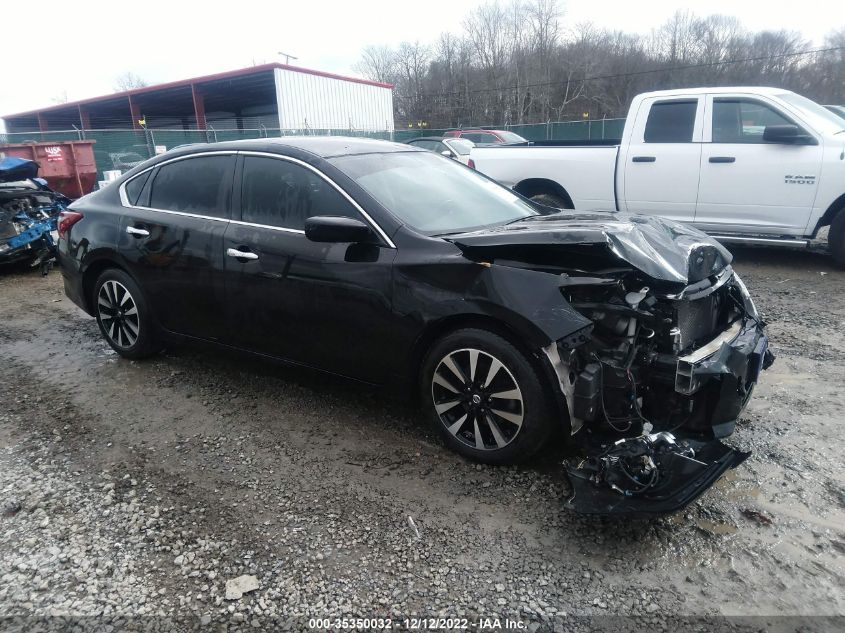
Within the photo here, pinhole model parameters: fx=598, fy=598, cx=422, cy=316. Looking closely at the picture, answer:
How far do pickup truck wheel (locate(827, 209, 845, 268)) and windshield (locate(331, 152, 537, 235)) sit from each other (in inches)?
179

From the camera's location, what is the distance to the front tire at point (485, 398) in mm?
2859

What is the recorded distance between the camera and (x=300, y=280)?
350 centimetres

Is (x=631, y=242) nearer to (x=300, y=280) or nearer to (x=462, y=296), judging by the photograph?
(x=462, y=296)

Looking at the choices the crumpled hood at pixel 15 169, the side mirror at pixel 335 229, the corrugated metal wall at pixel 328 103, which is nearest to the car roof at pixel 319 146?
the side mirror at pixel 335 229

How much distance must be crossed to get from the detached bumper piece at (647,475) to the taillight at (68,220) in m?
4.28

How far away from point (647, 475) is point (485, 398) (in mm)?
832

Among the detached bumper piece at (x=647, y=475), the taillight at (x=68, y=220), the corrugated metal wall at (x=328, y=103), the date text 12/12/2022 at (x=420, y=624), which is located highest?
the corrugated metal wall at (x=328, y=103)

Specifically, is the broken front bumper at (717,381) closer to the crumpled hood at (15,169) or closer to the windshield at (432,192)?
the windshield at (432,192)

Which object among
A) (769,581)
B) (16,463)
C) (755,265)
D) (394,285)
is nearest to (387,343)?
(394,285)

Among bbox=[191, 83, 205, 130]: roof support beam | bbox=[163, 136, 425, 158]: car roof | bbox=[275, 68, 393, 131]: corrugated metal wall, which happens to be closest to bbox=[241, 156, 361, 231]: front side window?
bbox=[163, 136, 425, 158]: car roof

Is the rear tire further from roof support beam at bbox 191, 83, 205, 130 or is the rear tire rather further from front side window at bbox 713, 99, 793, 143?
roof support beam at bbox 191, 83, 205, 130

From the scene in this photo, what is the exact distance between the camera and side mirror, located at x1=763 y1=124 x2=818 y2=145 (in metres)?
6.54

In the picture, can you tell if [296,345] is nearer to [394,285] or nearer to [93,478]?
[394,285]

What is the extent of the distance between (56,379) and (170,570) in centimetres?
280
